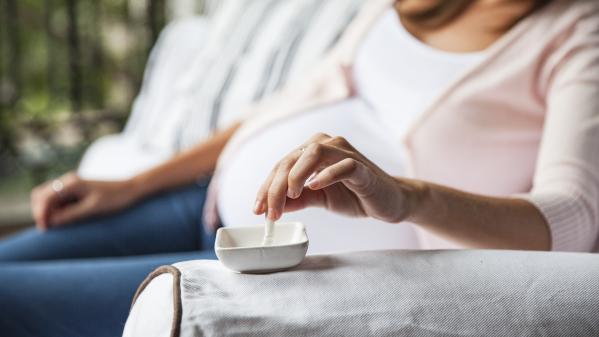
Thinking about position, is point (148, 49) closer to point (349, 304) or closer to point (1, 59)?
point (1, 59)

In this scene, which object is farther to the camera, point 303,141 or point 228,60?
point 228,60

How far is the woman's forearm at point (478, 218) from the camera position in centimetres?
Result: 78

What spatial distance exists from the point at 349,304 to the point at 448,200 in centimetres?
24

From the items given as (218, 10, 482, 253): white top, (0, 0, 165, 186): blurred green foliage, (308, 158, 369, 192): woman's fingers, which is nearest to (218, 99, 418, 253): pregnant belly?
(218, 10, 482, 253): white top

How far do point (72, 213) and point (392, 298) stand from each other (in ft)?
2.69

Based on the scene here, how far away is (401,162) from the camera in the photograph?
1059mm

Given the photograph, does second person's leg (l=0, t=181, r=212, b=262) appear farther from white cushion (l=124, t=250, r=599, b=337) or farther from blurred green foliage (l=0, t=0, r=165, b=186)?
blurred green foliage (l=0, t=0, r=165, b=186)

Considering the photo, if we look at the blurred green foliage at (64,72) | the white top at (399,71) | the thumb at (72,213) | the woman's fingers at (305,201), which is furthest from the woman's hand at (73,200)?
the blurred green foliage at (64,72)

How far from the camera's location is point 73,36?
2.91 meters

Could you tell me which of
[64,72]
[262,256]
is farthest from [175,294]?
[64,72]

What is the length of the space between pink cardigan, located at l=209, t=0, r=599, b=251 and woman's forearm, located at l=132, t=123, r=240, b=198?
1.49ft

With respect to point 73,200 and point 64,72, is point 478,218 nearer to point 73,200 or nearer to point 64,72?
point 73,200

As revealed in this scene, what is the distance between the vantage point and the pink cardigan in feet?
2.82

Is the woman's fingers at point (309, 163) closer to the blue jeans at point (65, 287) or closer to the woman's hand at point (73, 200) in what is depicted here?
the blue jeans at point (65, 287)
